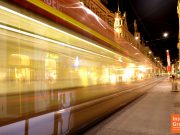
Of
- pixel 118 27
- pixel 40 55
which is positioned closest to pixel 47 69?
pixel 40 55

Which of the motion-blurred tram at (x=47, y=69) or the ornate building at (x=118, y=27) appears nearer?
the motion-blurred tram at (x=47, y=69)

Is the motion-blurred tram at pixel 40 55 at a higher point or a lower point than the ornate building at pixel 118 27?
lower

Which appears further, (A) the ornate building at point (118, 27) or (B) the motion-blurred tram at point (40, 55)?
(A) the ornate building at point (118, 27)

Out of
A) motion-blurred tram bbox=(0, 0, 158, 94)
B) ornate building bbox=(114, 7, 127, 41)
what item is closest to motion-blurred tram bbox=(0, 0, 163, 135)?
motion-blurred tram bbox=(0, 0, 158, 94)

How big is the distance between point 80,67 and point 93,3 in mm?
22402

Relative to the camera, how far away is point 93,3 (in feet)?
A: 88.8

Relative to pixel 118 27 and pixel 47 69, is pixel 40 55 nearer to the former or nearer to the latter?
pixel 47 69

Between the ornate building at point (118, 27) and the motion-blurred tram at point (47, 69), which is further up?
the ornate building at point (118, 27)

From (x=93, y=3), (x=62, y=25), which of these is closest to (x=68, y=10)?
(x=62, y=25)

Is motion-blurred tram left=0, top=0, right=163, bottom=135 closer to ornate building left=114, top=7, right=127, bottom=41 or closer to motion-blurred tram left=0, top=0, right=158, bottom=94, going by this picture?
motion-blurred tram left=0, top=0, right=158, bottom=94

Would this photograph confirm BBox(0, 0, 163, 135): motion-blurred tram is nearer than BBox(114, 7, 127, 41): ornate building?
Yes

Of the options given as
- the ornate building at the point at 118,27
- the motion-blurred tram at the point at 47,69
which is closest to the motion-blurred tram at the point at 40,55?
the motion-blurred tram at the point at 47,69

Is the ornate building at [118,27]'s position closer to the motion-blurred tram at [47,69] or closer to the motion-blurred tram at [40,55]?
the motion-blurred tram at [47,69]

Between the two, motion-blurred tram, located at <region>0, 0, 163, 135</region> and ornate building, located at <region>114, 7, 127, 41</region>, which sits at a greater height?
ornate building, located at <region>114, 7, 127, 41</region>
